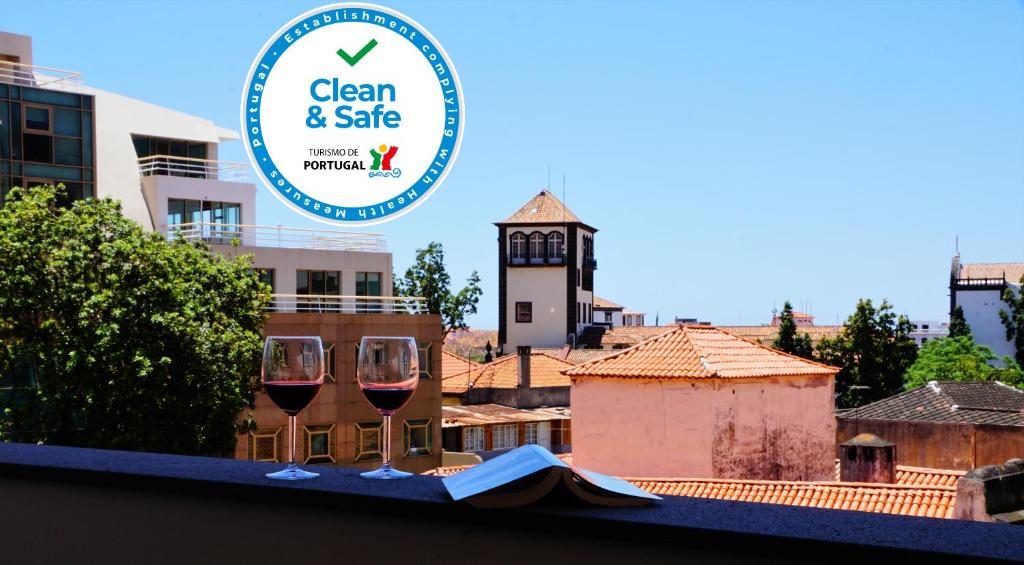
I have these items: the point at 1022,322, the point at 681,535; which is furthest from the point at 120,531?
the point at 1022,322

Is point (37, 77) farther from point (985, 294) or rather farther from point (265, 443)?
point (985, 294)

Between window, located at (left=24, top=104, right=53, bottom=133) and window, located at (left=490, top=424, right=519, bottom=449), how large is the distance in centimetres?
1621

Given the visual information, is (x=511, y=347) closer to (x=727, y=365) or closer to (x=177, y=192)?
(x=177, y=192)

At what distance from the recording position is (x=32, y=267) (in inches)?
904

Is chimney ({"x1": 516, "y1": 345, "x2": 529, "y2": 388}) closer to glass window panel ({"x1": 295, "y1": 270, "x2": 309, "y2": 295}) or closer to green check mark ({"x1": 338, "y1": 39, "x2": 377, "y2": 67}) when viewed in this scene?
glass window panel ({"x1": 295, "y1": 270, "x2": 309, "y2": 295})

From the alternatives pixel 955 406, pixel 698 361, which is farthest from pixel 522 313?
pixel 698 361

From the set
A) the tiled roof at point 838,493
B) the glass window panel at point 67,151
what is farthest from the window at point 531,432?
the tiled roof at point 838,493

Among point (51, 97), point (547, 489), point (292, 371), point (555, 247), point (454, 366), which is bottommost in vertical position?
point (454, 366)

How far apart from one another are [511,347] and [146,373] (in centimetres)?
5416

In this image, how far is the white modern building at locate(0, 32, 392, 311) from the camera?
107 ft

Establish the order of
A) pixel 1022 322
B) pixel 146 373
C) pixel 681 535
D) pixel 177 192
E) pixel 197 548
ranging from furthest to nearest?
pixel 1022 322 → pixel 177 192 → pixel 146 373 → pixel 197 548 → pixel 681 535

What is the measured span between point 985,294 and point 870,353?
23.1 m

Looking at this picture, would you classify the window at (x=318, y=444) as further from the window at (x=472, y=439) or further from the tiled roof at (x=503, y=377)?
the tiled roof at (x=503, y=377)

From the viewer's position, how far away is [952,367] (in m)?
52.8
